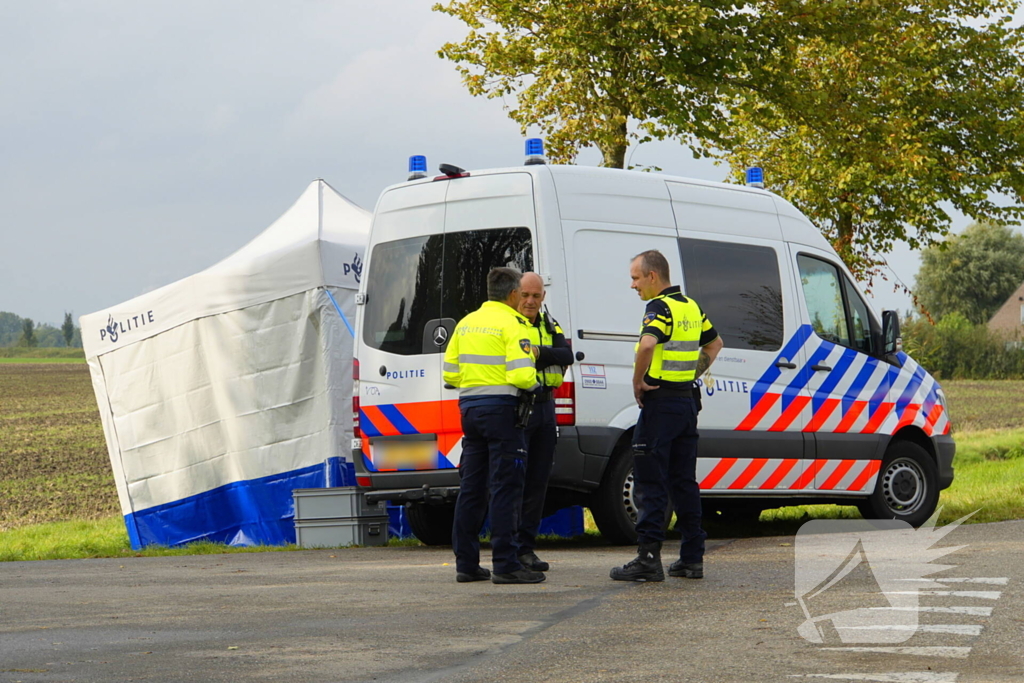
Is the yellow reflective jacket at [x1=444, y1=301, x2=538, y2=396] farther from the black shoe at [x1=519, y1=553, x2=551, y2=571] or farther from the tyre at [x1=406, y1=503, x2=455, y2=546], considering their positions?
the tyre at [x1=406, y1=503, x2=455, y2=546]

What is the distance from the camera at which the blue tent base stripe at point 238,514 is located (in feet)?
37.3

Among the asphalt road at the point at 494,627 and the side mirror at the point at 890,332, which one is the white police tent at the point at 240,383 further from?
the side mirror at the point at 890,332

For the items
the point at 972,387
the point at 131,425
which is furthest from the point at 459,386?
the point at 972,387

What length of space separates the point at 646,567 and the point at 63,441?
807 inches

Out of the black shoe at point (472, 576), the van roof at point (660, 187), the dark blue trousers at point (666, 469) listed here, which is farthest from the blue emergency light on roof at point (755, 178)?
the black shoe at point (472, 576)

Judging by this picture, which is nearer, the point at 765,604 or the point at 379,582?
the point at 765,604

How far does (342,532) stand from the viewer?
10.5 metres

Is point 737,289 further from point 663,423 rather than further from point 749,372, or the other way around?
point 663,423

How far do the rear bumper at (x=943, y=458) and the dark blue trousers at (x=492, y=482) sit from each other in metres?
4.57

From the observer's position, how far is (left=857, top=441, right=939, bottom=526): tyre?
10328mm

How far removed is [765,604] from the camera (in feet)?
20.1

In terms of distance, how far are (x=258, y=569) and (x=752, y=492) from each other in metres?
3.50

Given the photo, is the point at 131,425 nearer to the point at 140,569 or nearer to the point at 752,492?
the point at 140,569

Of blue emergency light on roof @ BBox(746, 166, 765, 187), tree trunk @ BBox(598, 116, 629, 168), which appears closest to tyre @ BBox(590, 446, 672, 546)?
blue emergency light on roof @ BBox(746, 166, 765, 187)
